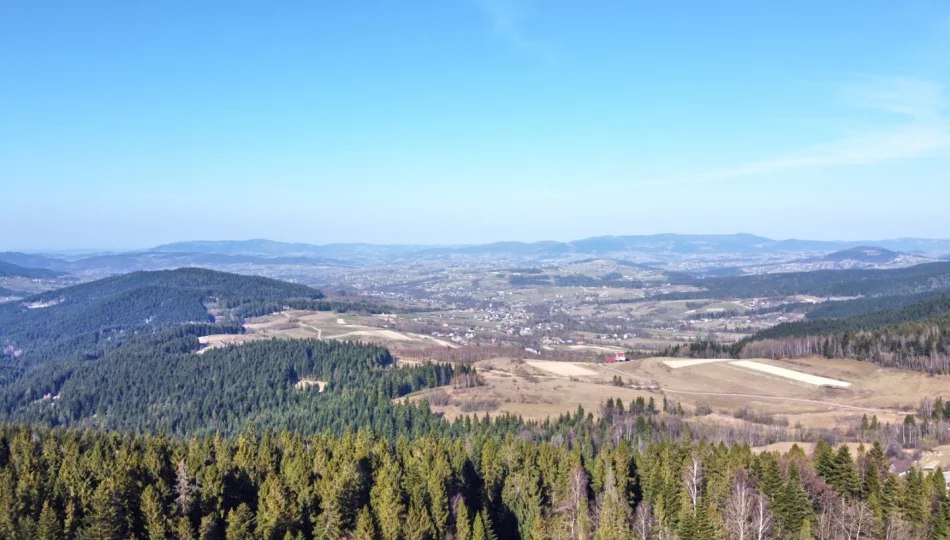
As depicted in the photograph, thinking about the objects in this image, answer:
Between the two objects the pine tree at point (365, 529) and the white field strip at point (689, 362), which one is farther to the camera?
the white field strip at point (689, 362)

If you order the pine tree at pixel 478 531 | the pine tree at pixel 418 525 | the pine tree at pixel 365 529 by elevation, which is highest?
the pine tree at pixel 365 529

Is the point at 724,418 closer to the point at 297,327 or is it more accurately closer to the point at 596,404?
the point at 596,404

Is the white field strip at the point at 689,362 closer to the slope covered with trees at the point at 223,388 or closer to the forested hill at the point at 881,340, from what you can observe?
the forested hill at the point at 881,340

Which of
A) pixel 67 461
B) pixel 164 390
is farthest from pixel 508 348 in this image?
pixel 67 461

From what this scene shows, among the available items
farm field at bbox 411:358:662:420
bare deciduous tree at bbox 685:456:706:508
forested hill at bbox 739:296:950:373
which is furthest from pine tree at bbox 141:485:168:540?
forested hill at bbox 739:296:950:373

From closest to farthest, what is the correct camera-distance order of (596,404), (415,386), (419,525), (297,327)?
(419,525) → (596,404) → (415,386) → (297,327)

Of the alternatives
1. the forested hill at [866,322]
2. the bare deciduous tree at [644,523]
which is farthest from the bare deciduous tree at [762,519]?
the forested hill at [866,322]

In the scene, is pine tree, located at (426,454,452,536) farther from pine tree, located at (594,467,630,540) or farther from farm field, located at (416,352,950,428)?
farm field, located at (416,352,950,428)

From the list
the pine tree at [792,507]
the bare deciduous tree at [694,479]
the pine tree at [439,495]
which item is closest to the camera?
the pine tree at [439,495]
